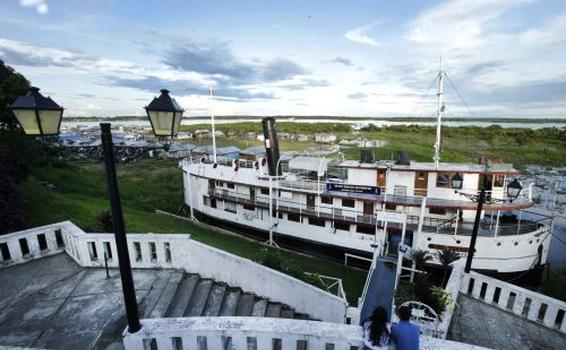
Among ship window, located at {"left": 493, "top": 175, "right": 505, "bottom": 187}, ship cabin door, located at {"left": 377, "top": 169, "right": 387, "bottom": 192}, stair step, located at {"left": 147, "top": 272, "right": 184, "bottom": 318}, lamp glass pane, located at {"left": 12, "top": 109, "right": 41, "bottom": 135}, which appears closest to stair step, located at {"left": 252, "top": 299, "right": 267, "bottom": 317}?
stair step, located at {"left": 147, "top": 272, "right": 184, "bottom": 318}

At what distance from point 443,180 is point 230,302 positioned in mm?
13104

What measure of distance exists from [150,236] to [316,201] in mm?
11400

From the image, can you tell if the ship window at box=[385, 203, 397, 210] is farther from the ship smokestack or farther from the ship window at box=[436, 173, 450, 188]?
the ship smokestack

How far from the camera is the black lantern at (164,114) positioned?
3.27 m

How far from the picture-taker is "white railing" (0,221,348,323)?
21.9 ft

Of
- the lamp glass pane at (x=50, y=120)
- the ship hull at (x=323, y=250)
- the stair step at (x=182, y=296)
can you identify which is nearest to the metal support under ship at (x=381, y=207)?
the ship hull at (x=323, y=250)

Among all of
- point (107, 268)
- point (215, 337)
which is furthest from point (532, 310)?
point (107, 268)

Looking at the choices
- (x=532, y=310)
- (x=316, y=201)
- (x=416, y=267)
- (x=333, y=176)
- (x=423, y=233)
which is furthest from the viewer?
(x=333, y=176)

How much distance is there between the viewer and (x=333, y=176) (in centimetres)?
1838

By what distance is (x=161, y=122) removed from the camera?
3.36m

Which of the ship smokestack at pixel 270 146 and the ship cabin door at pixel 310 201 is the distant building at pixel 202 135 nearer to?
the ship smokestack at pixel 270 146

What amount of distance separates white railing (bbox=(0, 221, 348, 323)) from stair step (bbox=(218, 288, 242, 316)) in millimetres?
157

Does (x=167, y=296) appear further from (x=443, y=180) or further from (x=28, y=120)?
(x=443, y=180)

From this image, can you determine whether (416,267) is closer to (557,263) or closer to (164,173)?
(557,263)
